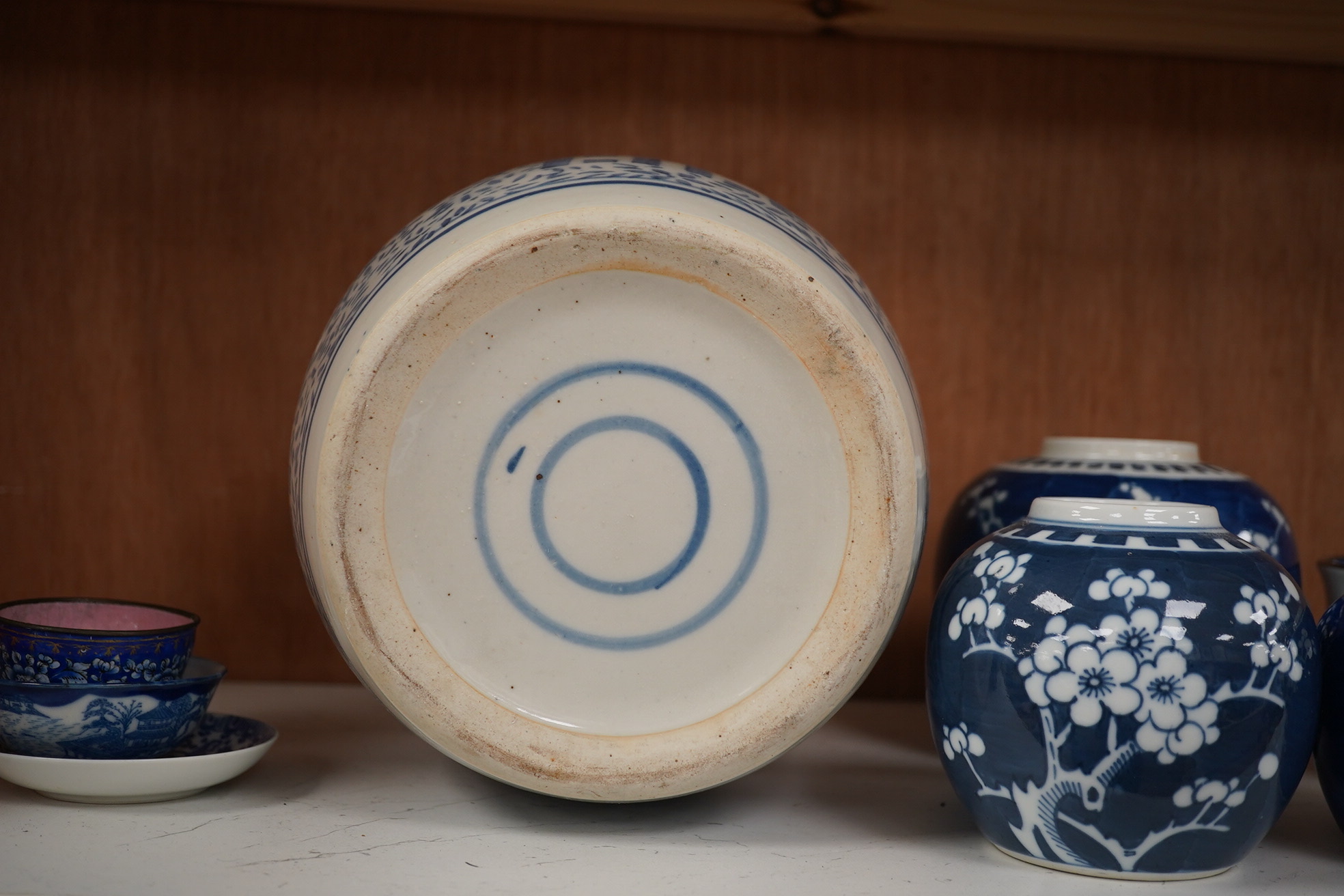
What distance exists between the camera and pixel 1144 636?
20.4 inches

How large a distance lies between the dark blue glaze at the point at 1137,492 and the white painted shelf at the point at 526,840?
0.54 feet

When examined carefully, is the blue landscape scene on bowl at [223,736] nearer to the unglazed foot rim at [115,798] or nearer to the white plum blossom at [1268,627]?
the unglazed foot rim at [115,798]

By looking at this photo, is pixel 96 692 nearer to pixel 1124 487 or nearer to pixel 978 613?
pixel 978 613

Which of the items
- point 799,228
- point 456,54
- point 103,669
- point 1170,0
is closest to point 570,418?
point 799,228

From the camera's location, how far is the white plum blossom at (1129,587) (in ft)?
1.73

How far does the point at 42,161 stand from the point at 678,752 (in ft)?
2.29

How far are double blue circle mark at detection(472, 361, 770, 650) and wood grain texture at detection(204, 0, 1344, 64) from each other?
1.18 ft

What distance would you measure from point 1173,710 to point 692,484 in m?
0.26

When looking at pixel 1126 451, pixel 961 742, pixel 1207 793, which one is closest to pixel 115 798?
pixel 961 742

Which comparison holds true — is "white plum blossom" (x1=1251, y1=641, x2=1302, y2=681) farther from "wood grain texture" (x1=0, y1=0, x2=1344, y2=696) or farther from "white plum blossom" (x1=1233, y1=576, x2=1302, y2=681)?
"wood grain texture" (x1=0, y1=0, x2=1344, y2=696)

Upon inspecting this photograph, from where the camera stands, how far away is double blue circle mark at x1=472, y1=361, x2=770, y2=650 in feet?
2.01

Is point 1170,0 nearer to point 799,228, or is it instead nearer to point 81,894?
point 799,228

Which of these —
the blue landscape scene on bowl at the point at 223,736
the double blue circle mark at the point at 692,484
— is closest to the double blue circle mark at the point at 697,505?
the double blue circle mark at the point at 692,484

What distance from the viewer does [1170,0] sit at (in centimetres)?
81
